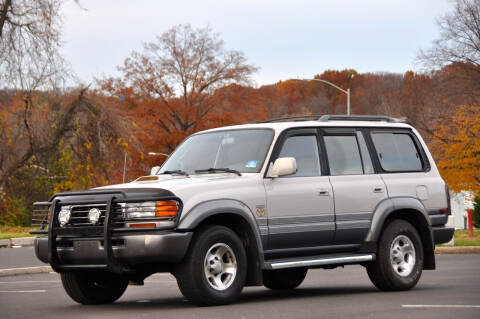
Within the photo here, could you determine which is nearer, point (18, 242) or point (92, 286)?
point (92, 286)

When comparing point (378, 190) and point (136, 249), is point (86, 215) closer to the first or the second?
point (136, 249)

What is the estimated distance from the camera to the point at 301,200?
11195 mm

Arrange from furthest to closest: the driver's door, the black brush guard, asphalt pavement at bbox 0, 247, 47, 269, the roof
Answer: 1. asphalt pavement at bbox 0, 247, 47, 269
2. the roof
3. the driver's door
4. the black brush guard

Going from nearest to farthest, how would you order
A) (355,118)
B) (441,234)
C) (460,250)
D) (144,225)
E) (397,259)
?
(144,225) → (397,259) → (355,118) → (441,234) → (460,250)

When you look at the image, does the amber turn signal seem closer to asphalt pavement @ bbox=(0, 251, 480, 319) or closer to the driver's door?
asphalt pavement @ bbox=(0, 251, 480, 319)

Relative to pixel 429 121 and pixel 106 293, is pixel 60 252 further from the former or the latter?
pixel 429 121

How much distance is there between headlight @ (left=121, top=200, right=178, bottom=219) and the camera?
32.5 ft

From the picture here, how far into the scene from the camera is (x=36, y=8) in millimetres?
31031

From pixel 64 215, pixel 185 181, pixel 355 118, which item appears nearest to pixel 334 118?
pixel 355 118

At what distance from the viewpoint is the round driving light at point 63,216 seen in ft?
33.9

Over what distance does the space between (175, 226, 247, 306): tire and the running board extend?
0.52 m

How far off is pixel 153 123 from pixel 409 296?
6449 centimetres

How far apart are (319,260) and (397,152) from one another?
240 centimetres

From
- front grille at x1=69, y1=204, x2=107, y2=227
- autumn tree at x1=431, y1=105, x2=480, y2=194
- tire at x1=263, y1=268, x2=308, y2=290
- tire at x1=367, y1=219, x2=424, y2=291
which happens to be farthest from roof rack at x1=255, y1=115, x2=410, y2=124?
autumn tree at x1=431, y1=105, x2=480, y2=194
